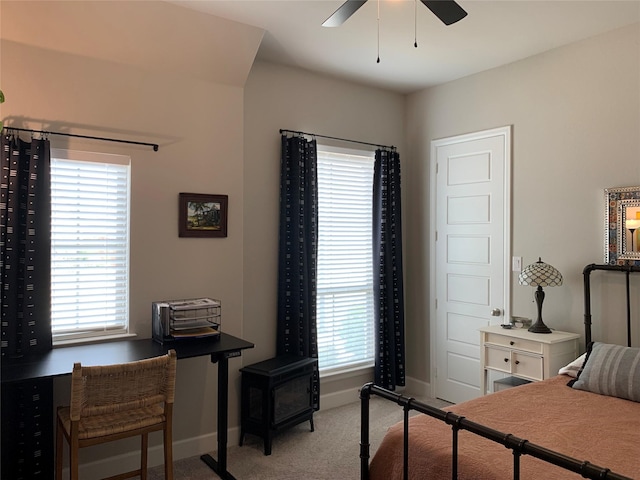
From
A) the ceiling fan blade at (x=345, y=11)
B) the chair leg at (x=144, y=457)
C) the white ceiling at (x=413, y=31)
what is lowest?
the chair leg at (x=144, y=457)

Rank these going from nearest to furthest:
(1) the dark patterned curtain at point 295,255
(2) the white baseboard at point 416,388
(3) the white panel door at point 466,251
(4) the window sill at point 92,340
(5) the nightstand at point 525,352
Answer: (4) the window sill at point 92,340 → (5) the nightstand at point 525,352 → (1) the dark patterned curtain at point 295,255 → (3) the white panel door at point 466,251 → (2) the white baseboard at point 416,388

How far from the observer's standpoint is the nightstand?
321 centimetres

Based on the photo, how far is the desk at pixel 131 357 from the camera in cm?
236

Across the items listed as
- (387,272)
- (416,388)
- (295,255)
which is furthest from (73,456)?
(416,388)

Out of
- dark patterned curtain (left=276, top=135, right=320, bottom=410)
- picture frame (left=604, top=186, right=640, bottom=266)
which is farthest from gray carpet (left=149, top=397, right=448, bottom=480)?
picture frame (left=604, top=186, right=640, bottom=266)

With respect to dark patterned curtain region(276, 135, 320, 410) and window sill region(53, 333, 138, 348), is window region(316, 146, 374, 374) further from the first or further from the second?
window sill region(53, 333, 138, 348)

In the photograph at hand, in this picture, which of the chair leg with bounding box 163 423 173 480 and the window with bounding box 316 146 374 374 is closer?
the chair leg with bounding box 163 423 173 480

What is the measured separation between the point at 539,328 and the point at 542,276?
37 cm

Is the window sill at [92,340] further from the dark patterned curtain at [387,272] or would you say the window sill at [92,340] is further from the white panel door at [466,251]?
the white panel door at [466,251]

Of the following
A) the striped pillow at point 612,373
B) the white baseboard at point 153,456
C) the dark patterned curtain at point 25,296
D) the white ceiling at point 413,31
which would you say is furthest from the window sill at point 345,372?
the white ceiling at point 413,31

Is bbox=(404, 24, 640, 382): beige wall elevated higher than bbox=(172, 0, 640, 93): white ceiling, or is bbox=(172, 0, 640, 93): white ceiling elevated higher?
bbox=(172, 0, 640, 93): white ceiling

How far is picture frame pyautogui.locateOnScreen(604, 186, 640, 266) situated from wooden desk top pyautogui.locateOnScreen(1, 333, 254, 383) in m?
2.48

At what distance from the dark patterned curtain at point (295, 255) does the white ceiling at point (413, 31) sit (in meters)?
0.73

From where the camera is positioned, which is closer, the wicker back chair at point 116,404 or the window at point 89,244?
the wicker back chair at point 116,404
